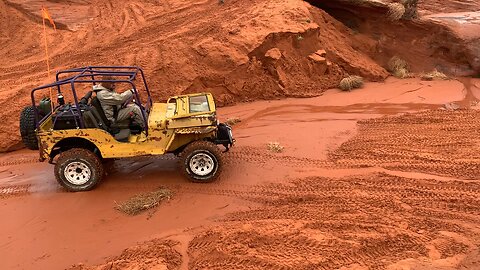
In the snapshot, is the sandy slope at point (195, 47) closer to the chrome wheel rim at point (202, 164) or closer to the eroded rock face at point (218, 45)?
the eroded rock face at point (218, 45)

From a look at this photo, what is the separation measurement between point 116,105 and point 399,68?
9027 millimetres

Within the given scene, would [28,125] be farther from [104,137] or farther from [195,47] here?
[195,47]

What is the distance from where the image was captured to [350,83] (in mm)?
11805

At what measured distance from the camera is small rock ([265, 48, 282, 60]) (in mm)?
11406

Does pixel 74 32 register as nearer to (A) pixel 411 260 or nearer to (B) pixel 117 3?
(B) pixel 117 3

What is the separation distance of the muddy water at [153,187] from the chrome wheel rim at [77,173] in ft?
0.77

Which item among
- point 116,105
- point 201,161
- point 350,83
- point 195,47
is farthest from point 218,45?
point 201,161

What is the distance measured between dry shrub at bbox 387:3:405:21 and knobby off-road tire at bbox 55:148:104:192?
9699 mm

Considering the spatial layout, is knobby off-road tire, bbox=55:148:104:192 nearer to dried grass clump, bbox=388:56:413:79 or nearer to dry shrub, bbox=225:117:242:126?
dry shrub, bbox=225:117:242:126

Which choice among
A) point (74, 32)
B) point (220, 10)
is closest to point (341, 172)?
point (220, 10)

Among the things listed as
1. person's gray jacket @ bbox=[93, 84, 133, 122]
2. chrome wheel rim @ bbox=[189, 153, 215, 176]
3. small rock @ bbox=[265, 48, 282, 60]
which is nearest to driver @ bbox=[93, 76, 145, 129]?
person's gray jacket @ bbox=[93, 84, 133, 122]

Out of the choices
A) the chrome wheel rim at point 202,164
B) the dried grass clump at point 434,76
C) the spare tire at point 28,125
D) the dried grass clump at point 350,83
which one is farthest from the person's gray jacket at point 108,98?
the dried grass clump at point 434,76

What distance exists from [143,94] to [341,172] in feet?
16.6

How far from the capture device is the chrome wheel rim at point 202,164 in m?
7.09
